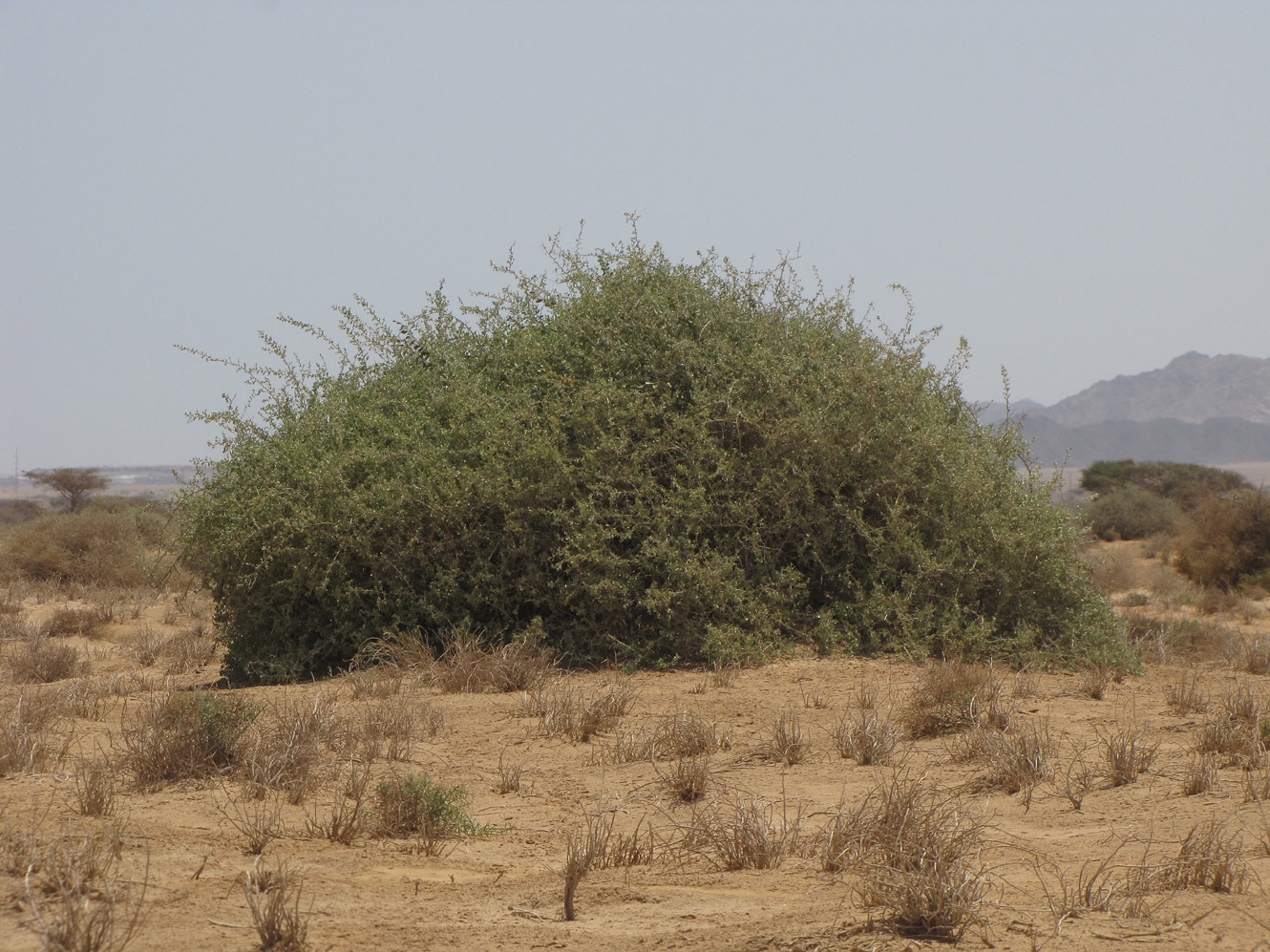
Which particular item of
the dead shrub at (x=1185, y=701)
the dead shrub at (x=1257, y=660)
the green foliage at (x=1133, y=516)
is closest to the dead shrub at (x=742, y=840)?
the dead shrub at (x=1185, y=701)

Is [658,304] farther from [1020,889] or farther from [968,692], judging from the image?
[1020,889]

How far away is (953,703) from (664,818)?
2.48 meters

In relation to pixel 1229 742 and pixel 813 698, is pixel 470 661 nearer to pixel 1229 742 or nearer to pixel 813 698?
pixel 813 698

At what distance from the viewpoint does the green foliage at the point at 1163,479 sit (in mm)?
33531

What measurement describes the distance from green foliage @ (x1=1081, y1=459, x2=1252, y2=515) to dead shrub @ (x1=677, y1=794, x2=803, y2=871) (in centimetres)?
3093

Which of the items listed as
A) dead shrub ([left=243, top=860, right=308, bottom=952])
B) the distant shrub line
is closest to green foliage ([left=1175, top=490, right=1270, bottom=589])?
the distant shrub line

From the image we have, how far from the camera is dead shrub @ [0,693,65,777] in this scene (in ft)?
16.9

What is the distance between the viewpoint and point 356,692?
7.71m

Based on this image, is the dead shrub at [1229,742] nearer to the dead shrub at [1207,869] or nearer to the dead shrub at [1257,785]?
the dead shrub at [1257,785]

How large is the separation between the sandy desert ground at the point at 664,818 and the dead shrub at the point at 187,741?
0.04 m

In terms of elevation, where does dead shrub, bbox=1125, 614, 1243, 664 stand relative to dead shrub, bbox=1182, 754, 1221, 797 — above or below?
below

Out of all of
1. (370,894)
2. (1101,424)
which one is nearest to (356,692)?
(370,894)

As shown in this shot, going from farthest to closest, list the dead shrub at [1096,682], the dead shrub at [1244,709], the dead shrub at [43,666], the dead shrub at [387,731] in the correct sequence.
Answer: the dead shrub at [43,666], the dead shrub at [1096,682], the dead shrub at [1244,709], the dead shrub at [387,731]

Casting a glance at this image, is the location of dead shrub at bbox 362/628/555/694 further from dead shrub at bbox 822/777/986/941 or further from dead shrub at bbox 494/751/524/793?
dead shrub at bbox 822/777/986/941
